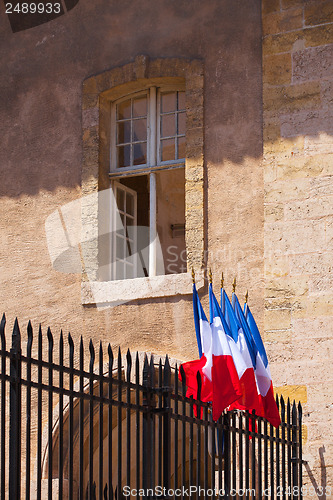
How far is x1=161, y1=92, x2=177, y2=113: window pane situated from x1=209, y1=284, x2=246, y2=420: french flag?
3.33 metres

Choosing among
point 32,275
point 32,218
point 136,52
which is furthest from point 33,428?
point 136,52

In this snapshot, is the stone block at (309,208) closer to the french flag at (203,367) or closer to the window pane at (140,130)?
the window pane at (140,130)

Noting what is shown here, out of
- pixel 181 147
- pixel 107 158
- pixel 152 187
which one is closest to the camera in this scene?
pixel 152 187

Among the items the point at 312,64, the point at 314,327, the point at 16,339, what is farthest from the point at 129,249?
the point at 16,339

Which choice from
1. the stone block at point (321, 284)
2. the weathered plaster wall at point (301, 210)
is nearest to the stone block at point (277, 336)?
the weathered plaster wall at point (301, 210)

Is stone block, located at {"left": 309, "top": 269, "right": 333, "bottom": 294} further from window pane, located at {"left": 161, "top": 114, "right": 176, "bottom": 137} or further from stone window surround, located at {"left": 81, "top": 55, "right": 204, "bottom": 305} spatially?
window pane, located at {"left": 161, "top": 114, "right": 176, "bottom": 137}

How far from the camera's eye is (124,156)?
838 cm

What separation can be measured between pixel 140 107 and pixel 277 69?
1477 mm

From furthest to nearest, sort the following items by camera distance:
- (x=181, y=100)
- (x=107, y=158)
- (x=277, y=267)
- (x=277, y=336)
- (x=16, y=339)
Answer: (x=107, y=158) → (x=181, y=100) → (x=277, y=267) → (x=277, y=336) → (x=16, y=339)

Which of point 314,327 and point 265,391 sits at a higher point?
point 314,327

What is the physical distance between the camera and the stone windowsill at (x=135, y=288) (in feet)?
24.2

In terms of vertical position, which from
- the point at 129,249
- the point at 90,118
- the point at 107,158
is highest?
the point at 90,118

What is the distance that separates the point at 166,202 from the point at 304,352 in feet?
18.4

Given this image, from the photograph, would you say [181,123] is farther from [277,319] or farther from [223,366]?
[223,366]
